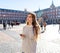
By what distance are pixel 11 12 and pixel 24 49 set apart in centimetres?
11354

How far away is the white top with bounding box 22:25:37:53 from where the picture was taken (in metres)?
5.55

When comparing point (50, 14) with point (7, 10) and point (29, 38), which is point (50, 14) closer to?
point (7, 10)

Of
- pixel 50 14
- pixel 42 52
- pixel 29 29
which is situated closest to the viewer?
pixel 29 29

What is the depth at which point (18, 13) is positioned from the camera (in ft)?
391

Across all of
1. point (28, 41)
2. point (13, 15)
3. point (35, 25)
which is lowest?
point (13, 15)

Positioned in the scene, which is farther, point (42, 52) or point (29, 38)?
point (42, 52)

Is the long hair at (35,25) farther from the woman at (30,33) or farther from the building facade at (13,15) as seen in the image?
the building facade at (13,15)

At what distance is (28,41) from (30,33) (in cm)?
23

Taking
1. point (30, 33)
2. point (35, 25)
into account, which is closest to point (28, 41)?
point (30, 33)

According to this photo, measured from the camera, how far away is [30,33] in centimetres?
557

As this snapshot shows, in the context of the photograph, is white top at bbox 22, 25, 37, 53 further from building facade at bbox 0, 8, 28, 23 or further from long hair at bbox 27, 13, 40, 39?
building facade at bbox 0, 8, 28, 23

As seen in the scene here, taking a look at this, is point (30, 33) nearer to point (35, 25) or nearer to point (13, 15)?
point (35, 25)

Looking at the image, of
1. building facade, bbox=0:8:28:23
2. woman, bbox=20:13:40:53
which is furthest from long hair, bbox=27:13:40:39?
building facade, bbox=0:8:28:23

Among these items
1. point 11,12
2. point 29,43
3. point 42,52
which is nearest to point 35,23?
point 29,43
